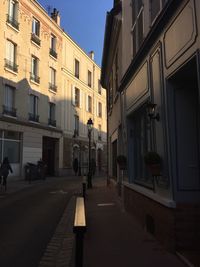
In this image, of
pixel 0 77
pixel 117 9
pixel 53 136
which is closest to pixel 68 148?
pixel 53 136

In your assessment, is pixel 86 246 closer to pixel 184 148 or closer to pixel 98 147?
pixel 184 148

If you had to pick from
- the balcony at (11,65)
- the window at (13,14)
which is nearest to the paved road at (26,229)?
the balcony at (11,65)

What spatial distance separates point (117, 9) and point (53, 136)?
19625 millimetres

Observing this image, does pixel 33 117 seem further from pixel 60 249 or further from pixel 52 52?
pixel 60 249

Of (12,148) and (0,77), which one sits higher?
(0,77)

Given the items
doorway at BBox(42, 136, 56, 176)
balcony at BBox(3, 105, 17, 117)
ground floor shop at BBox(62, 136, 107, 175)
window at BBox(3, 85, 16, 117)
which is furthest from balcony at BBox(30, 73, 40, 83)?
ground floor shop at BBox(62, 136, 107, 175)

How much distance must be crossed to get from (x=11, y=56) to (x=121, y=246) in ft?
72.1

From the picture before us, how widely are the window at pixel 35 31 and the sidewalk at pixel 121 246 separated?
22143mm

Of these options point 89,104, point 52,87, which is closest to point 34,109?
point 52,87

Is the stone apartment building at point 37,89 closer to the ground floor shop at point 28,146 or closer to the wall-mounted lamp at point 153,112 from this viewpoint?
the ground floor shop at point 28,146

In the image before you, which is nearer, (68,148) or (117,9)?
(117,9)

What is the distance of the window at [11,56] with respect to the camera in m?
25.3

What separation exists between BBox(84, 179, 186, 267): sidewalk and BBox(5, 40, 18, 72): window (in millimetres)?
17980

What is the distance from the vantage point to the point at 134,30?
10.2 metres
